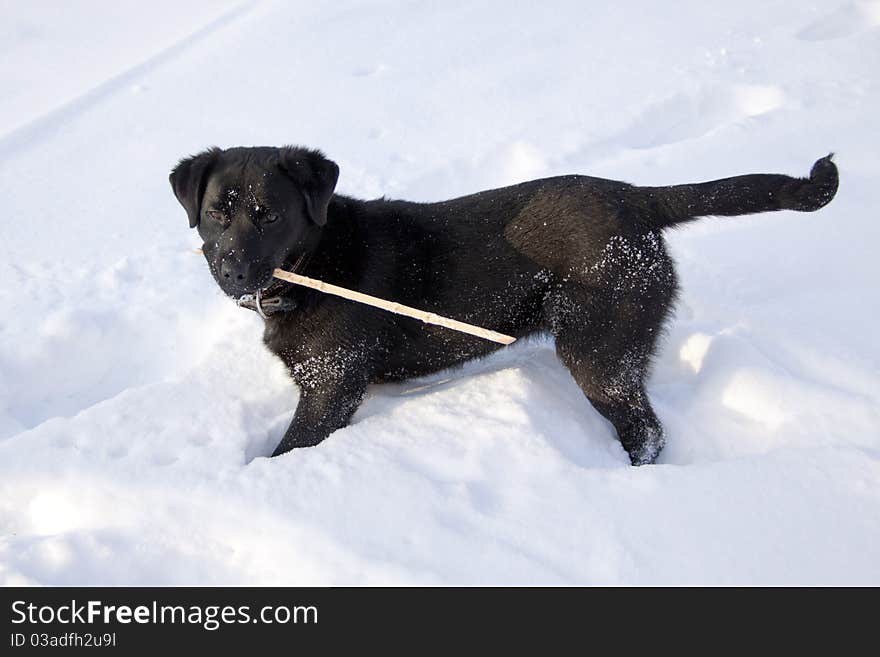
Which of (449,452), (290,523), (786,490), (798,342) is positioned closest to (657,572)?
(786,490)

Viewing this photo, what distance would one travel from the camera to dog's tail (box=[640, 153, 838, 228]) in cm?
274

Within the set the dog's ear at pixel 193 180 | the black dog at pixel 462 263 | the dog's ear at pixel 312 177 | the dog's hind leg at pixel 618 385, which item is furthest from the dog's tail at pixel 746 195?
the dog's ear at pixel 193 180

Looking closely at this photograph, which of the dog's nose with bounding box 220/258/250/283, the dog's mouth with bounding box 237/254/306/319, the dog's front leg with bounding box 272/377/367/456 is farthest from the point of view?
the dog's front leg with bounding box 272/377/367/456

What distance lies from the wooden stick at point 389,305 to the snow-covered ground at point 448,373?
406 millimetres

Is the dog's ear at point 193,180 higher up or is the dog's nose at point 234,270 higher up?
the dog's ear at point 193,180

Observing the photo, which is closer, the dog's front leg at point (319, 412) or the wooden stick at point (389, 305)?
the wooden stick at point (389, 305)

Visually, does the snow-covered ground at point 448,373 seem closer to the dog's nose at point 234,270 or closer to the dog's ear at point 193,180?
the dog's nose at point 234,270

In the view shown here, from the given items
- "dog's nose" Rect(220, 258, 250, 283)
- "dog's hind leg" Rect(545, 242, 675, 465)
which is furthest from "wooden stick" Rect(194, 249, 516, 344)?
"dog's hind leg" Rect(545, 242, 675, 465)

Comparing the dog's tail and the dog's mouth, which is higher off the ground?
the dog's mouth

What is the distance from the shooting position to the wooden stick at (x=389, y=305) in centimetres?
277

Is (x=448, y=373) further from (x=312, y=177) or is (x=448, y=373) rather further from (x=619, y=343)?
(x=312, y=177)

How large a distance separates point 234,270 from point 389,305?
63 cm

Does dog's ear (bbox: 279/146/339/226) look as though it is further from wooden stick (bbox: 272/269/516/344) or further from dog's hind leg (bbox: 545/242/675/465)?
dog's hind leg (bbox: 545/242/675/465)

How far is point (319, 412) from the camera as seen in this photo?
10.0 feet
